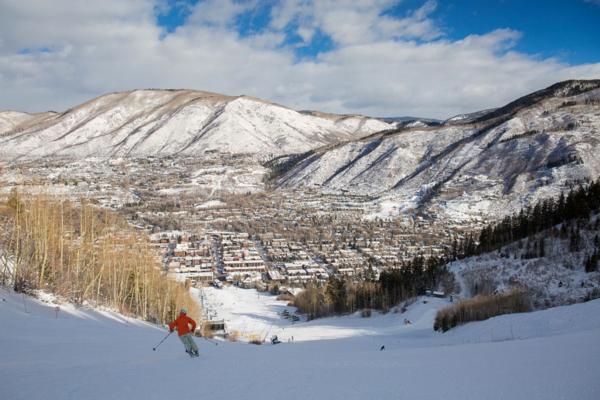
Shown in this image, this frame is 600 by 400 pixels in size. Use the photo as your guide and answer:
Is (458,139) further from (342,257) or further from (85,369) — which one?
(85,369)

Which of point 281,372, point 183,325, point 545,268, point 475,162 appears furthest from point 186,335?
point 475,162

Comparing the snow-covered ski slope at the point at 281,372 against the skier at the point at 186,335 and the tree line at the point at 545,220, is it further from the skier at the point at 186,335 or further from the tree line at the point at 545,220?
the tree line at the point at 545,220

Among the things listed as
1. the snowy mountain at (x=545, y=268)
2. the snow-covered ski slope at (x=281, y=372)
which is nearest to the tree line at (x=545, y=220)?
the snowy mountain at (x=545, y=268)

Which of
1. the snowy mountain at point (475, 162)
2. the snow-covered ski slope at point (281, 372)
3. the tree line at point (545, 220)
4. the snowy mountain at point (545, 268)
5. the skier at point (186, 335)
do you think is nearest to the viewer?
the snow-covered ski slope at point (281, 372)

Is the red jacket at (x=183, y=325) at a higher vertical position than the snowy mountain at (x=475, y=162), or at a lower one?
lower

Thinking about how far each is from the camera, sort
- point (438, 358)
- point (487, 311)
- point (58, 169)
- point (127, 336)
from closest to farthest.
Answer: point (438, 358) < point (127, 336) < point (487, 311) < point (58, 169)

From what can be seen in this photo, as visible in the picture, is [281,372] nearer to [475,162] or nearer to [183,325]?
[183,325]

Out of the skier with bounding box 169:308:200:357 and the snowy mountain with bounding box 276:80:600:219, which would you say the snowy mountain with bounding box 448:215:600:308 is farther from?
the snowy mountain with bounding box 276:80:600:219

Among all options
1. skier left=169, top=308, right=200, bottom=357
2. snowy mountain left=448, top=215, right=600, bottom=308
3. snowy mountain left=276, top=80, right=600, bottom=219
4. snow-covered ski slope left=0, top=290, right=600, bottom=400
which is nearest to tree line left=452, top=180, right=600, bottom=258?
snowy mountain left=448, top=215, right=600, bottom=308

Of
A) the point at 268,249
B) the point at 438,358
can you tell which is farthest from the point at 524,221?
the point at 268,249
